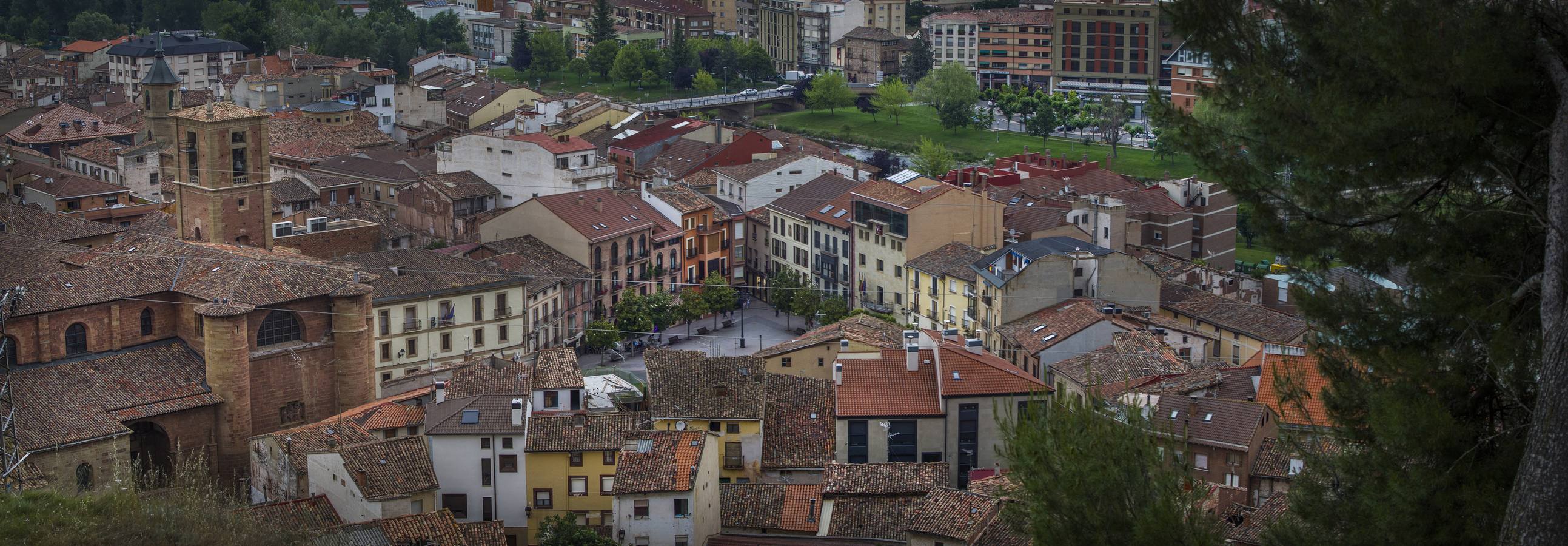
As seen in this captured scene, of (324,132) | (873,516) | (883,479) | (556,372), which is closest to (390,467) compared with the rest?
(556,372)

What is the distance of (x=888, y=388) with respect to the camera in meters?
38.9

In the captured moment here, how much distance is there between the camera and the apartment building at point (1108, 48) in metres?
118

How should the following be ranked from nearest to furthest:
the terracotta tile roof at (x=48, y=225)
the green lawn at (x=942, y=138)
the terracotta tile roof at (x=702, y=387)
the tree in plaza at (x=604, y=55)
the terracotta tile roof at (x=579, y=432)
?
the terracotta tile roof at (x=579, y=432) < the terracotta tile roof at (x=702, y=387) < the terracotta tile roof at (x=48, y=225) < the green lawn at (x=942, y=138) < the tree in plaza at (x=604, y=55)

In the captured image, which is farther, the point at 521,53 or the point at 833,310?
the point at 521,53

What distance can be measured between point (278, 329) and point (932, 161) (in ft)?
157

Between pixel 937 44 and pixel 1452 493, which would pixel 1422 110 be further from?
pixel 937 44

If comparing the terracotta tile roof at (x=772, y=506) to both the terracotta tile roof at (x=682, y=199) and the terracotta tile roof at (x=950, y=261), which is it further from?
the terracotta tile roof at (x=682, y=199)

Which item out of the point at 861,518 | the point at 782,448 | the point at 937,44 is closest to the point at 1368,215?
the point at 861,518

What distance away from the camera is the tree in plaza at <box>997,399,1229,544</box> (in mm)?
15297

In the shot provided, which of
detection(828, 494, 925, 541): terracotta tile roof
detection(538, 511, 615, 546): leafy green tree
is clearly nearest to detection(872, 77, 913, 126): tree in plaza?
detection(828, 494, 925, 541): terracotta tile roof

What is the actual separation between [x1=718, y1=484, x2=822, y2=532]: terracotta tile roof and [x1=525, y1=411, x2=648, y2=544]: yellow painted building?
2.35m

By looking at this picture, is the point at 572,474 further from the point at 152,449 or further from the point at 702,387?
the point at 152,449

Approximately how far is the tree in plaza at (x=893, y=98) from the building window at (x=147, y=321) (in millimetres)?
77283

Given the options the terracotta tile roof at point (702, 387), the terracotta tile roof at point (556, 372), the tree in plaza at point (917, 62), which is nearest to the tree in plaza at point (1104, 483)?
the terracotta tile roof at point (702, 387)
